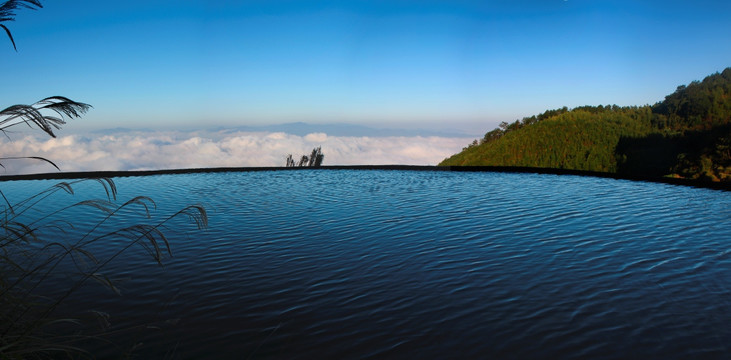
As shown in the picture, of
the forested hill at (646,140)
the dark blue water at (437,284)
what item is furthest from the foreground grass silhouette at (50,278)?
the forested hill at (646,140)

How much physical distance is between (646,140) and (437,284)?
56.1ft

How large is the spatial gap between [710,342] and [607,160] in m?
18.2

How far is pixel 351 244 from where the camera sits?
16.6ft

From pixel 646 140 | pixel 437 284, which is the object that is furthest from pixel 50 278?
pixel 646 140

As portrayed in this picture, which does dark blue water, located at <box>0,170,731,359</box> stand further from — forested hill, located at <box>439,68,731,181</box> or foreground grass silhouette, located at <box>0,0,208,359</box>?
forested hill, located at <box>439,68,731,181</box>

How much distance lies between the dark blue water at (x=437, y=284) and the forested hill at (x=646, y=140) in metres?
8.23

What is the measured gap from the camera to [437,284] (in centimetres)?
369

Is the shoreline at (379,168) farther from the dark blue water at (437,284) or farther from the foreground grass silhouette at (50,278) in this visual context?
the foreground grass silhouette at (50,278)

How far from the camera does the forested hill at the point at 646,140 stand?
14211 millimetres

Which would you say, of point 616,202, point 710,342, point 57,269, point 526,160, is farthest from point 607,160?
point 57,269

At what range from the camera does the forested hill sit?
14.2m

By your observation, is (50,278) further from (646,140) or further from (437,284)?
(646,140)

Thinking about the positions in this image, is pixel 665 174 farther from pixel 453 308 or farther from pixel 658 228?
pixel 453 308

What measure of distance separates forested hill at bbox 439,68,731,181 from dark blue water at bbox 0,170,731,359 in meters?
8.23
